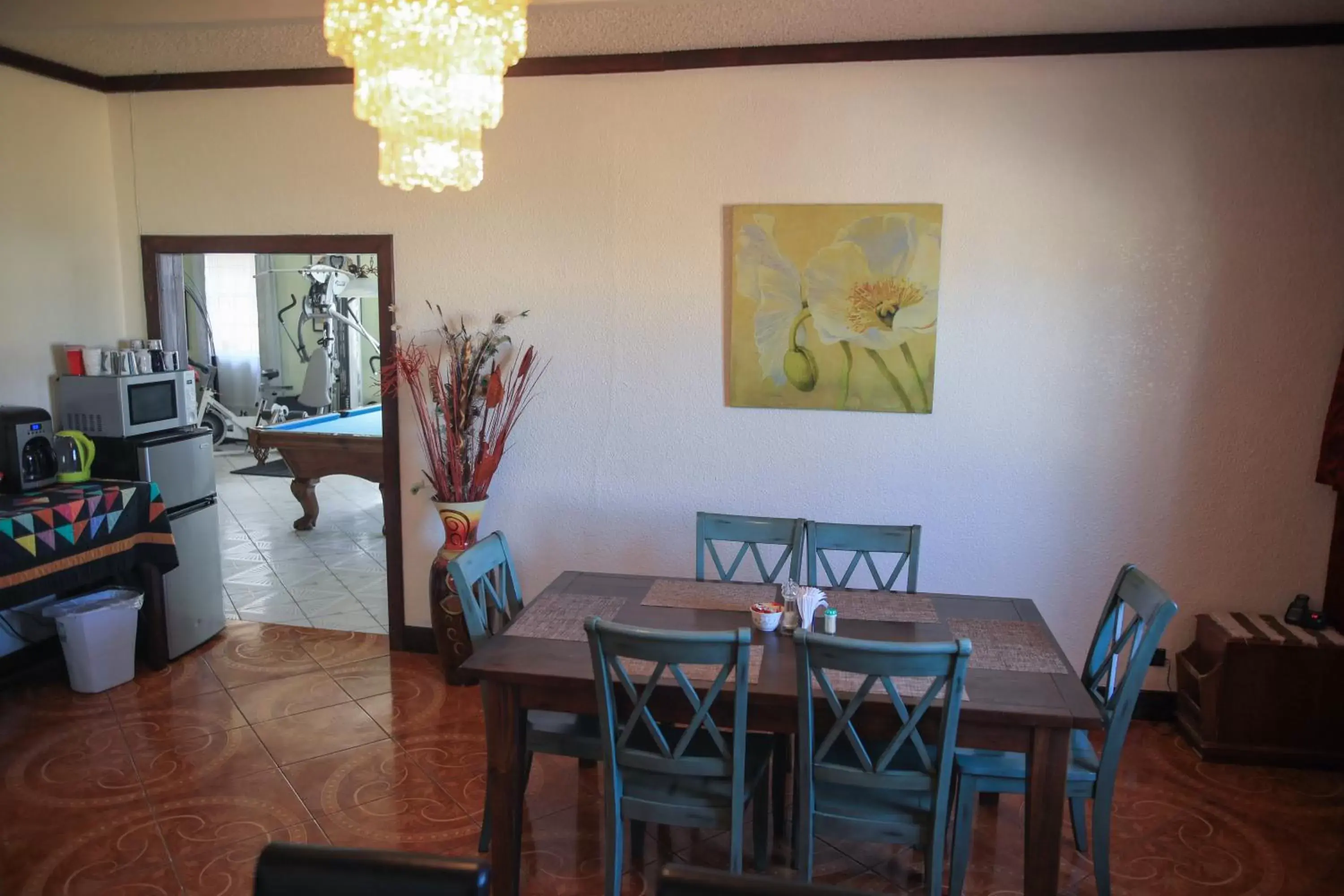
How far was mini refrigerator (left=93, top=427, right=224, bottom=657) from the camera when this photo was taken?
4230 millimetres

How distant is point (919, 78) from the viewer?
3.79 metres

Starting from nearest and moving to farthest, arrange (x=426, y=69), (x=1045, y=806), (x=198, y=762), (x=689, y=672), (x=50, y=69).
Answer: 1. (x=426, y=69)
2. (x=1045, y=806)
3. (x=689, y=672)
4. (x=198, y=762)
5. (x=50, y=69)

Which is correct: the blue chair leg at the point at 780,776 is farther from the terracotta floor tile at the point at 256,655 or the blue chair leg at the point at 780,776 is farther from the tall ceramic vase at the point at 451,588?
the terracotta floor tile at the point at 256,655

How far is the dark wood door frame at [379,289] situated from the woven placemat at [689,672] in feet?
7.57

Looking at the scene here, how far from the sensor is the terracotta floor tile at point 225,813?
3016 mm

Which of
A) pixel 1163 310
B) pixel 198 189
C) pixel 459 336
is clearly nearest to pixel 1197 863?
pixel 1163 310

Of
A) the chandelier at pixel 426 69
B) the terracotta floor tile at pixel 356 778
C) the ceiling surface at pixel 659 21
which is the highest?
the ceiling surface at pixel 659 21

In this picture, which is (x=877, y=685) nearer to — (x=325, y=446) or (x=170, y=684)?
(x=170, y=684)

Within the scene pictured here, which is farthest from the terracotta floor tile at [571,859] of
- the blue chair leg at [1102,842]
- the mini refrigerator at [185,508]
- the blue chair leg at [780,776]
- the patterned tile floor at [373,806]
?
the mini refrigerator at [185,508]

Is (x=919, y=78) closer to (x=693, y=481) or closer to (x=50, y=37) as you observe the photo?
(x=693, y=481)

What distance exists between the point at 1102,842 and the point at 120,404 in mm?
4127

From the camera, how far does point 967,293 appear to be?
3.85 m

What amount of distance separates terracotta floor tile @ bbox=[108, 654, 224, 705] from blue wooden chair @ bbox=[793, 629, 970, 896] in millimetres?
2857

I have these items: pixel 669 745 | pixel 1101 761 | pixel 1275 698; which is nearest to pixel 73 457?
pixel 669 745
